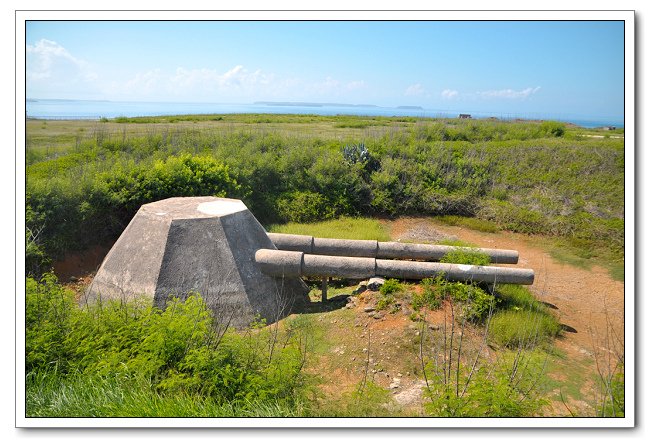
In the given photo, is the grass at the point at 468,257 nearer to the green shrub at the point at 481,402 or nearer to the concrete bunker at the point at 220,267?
the concrete bunker at the point at 220,267

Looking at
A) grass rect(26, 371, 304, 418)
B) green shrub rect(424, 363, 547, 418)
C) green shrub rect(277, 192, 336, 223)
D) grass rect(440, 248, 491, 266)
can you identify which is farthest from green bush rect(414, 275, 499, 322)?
green shrub rect(277, 192, 336, 223)

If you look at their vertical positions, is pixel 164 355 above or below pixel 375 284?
below

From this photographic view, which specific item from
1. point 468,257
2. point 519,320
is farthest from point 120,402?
point 468,257

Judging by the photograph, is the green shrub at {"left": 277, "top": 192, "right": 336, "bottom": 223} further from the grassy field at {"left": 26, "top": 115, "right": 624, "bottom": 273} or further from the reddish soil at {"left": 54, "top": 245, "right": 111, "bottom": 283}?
the reddish soil at {"left": 54, "top": 245, "right": 111, "bottom": 283}

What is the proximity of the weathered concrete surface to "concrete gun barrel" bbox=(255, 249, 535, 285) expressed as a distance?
8.5 inches

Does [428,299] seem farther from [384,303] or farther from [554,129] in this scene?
[554,129]

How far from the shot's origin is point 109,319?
19.2 feet

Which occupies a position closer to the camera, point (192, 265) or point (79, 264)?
point (192, 265)

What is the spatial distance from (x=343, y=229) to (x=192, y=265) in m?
6.76

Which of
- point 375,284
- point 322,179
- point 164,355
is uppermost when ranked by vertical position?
point 322,179

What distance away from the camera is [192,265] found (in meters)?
7.56

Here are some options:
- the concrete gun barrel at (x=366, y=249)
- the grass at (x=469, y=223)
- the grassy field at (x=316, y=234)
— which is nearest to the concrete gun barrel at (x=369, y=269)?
the grassy field at (x=316, y=234)

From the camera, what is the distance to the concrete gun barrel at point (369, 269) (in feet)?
26.4
